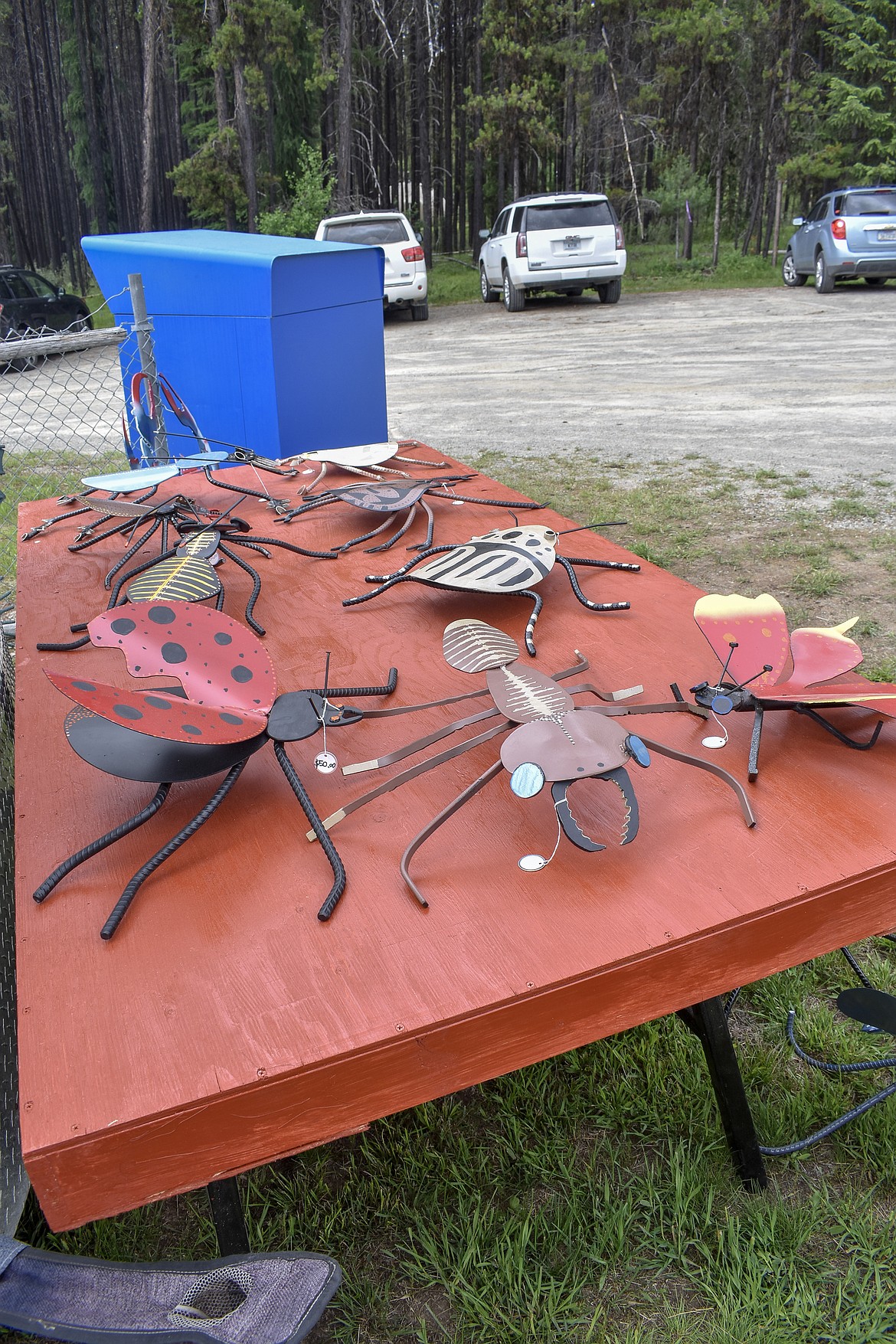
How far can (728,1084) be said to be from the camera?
4.78 ft

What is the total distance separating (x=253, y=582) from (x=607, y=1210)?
4.95 feet

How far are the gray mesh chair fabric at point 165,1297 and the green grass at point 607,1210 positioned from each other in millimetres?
360

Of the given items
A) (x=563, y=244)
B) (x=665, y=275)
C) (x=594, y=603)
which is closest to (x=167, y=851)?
(x=594, y=603)

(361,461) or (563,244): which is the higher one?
(563,244)

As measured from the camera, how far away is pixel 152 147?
1733 centimetres

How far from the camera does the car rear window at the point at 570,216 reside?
12305mm

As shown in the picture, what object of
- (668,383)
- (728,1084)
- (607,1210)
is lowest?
(607,1210)

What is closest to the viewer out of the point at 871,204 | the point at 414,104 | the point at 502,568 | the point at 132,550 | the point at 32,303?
the point at 502,568

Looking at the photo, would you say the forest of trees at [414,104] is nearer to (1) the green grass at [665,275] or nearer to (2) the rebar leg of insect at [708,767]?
(1) the green grass at [665,275]

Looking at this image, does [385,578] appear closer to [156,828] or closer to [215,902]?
[156,828]

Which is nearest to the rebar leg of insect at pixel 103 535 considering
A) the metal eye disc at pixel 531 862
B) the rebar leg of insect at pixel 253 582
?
the rebar leg of insect at pixel 253 582

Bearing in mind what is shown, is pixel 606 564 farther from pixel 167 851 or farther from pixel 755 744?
pixel 167 851

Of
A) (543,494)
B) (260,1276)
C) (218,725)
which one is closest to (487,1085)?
(260,1276)

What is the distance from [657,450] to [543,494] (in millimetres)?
1300
